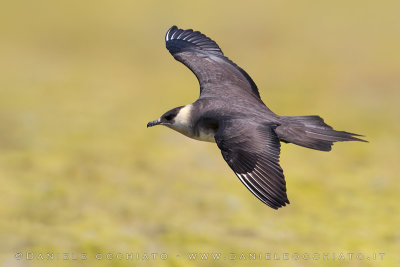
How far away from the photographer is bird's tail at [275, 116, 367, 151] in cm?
1066

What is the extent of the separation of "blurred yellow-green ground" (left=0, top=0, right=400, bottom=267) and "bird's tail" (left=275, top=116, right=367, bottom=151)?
8672mm

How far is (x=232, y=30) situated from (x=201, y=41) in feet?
77.6

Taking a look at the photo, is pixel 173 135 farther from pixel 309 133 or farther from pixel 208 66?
pixel 309 133

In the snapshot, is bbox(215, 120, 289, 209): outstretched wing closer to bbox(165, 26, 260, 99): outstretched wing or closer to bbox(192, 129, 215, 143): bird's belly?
bbox(192, 129, 215, 143): bird's belly

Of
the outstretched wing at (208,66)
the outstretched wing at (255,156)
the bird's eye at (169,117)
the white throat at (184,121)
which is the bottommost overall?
the outstretched wing at (255,156)

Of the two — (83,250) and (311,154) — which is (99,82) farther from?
(83,250)

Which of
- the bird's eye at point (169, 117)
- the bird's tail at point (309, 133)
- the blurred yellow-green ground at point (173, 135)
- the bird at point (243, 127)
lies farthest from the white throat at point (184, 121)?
the blurred yellow-green ground at point (173, 135)

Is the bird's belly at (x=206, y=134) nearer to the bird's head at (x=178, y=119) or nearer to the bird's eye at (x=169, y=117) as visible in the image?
the bird's head at (x=178, y=119)

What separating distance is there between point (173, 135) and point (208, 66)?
54.5ft

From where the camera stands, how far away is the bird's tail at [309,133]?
35.0 feet

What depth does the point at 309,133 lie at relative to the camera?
35.9ft

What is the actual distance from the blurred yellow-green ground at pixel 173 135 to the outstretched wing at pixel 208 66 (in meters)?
6.46

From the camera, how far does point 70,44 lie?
36.7 meters

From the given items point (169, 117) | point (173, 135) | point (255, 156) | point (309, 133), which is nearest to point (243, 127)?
point (255, 156)
